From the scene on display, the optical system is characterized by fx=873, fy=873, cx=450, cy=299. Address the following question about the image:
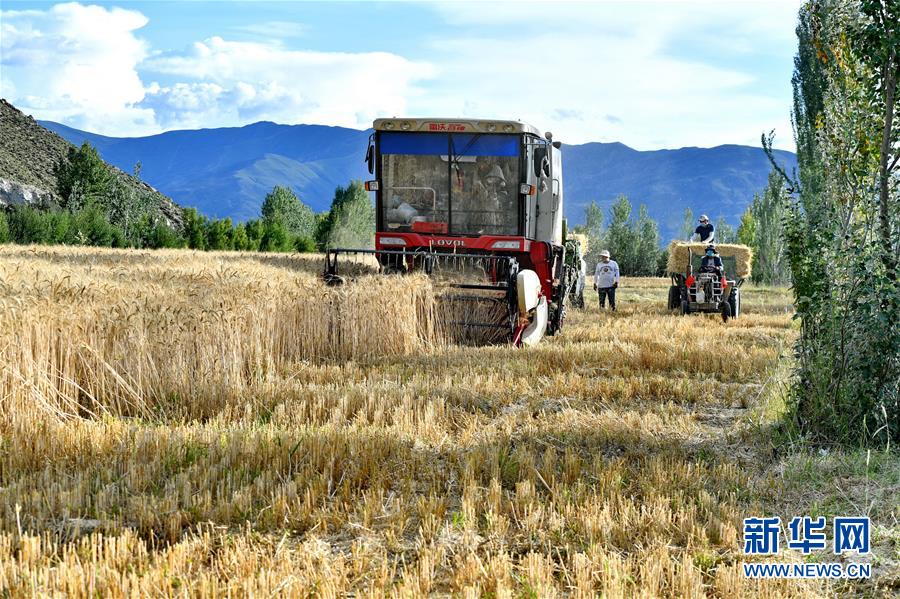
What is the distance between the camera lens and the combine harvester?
1148cm

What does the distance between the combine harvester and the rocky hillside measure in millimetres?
48695

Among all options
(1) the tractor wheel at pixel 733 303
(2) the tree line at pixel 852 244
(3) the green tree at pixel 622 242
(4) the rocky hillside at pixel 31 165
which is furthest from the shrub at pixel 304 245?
(2) the tree line at pixel 852 244

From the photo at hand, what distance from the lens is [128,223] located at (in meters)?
54.0

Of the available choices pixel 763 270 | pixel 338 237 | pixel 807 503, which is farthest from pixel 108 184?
pixel 807 503

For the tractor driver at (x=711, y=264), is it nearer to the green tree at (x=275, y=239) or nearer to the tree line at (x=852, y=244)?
the tree line at (x=852, y=244)

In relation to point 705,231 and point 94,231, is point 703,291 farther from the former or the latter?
point 94,231

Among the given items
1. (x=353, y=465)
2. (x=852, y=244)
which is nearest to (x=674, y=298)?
(x=852, y=244)

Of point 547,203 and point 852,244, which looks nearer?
point 852,244

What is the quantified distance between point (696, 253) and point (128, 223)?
44.2 m

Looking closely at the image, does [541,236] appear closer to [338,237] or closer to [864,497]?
[864,497]

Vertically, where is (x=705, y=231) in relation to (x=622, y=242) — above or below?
below

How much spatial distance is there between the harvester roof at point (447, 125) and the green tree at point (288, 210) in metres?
65.3

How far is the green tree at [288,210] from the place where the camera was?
77438 mm

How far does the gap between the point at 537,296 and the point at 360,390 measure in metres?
4.62
